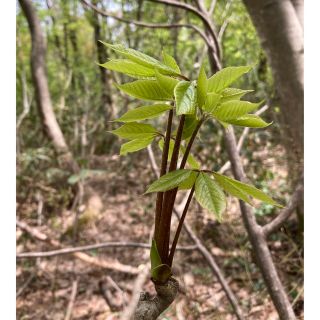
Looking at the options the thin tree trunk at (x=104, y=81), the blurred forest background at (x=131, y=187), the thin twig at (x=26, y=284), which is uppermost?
the thin tree trunk at (x=104, y=81)

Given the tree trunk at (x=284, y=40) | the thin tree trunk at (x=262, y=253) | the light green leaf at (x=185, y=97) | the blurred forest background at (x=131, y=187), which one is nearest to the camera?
the light green leaf at (x=185, y=97)

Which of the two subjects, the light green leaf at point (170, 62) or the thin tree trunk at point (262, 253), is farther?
the thin tree trunk at point (262, 253)

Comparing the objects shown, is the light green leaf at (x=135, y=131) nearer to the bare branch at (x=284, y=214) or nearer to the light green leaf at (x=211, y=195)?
the light green leaf at (x=211, y=195)

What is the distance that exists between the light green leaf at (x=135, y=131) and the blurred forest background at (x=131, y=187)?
0.69 m

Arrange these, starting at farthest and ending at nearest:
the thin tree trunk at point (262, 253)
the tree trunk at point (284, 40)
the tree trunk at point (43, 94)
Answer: the tree trunk at point (43, 94)
the tree trunk at point (284, 40)
the thin tree trunk at point (262, 253)

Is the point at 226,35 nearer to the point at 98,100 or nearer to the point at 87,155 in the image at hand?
the point at 98,100

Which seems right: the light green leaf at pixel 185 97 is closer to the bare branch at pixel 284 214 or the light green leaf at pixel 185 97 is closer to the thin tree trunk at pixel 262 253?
the thin tree trunk at pixel 262 253

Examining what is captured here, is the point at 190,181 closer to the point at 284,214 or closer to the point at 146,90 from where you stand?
the point at 146,90

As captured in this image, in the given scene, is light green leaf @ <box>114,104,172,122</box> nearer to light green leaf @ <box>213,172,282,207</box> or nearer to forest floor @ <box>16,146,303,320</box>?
light green leaf @ <box>213,172,282,207</box>

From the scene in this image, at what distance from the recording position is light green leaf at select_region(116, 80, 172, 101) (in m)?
0.43

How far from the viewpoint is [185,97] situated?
0.41 m

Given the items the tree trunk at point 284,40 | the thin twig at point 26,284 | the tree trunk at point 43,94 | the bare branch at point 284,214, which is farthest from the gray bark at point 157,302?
the tree trunk at point 43,94

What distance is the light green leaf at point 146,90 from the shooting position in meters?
0.43

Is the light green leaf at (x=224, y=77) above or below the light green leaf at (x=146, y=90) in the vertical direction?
above
